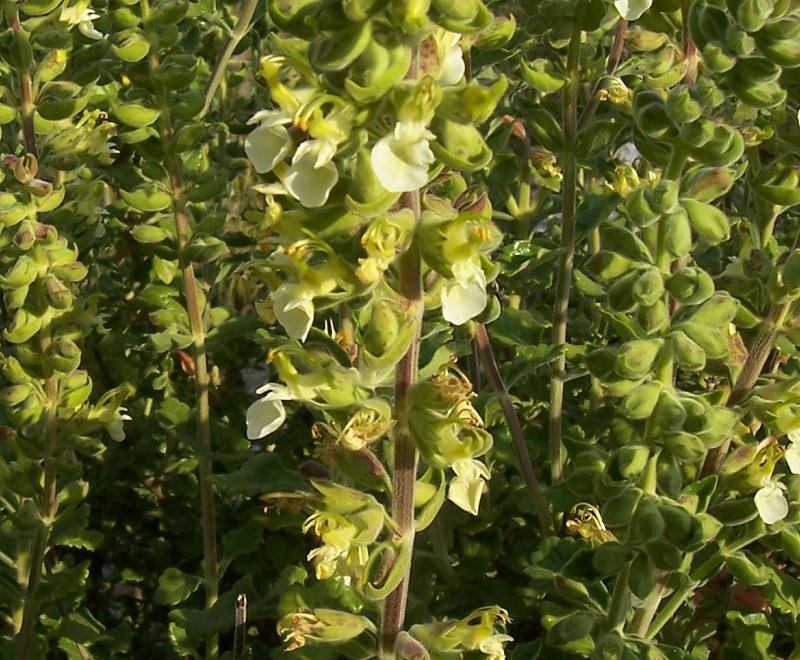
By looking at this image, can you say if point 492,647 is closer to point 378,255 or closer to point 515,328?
point 378,255

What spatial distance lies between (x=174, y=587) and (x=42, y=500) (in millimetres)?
376

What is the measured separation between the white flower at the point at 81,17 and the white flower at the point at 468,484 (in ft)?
5.15

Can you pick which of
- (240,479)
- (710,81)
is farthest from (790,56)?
(240,479)

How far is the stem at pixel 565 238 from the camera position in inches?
99.2

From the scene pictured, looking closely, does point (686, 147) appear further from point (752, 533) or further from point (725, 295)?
point (752, 533)

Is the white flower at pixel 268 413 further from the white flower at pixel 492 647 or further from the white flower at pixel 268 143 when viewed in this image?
the white flower at pixel 492 647

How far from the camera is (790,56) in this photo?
1696 mm

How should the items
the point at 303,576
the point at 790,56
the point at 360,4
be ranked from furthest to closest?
the point at 303,576, the point at 790,56, the point at 360,4

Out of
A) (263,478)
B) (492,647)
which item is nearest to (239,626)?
(263,478)

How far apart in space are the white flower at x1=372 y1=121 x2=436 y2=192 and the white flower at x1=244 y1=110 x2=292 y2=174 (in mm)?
173

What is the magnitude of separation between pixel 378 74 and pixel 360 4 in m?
0.09

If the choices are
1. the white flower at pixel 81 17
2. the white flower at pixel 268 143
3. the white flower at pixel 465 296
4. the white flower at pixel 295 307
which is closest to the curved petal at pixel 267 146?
the white flower at pixel 268 143

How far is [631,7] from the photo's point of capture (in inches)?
76.9

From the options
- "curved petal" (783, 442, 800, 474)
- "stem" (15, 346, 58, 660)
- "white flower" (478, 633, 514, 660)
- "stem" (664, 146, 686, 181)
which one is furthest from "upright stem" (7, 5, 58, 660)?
"curved petal" (783, 442, 800, 474)
